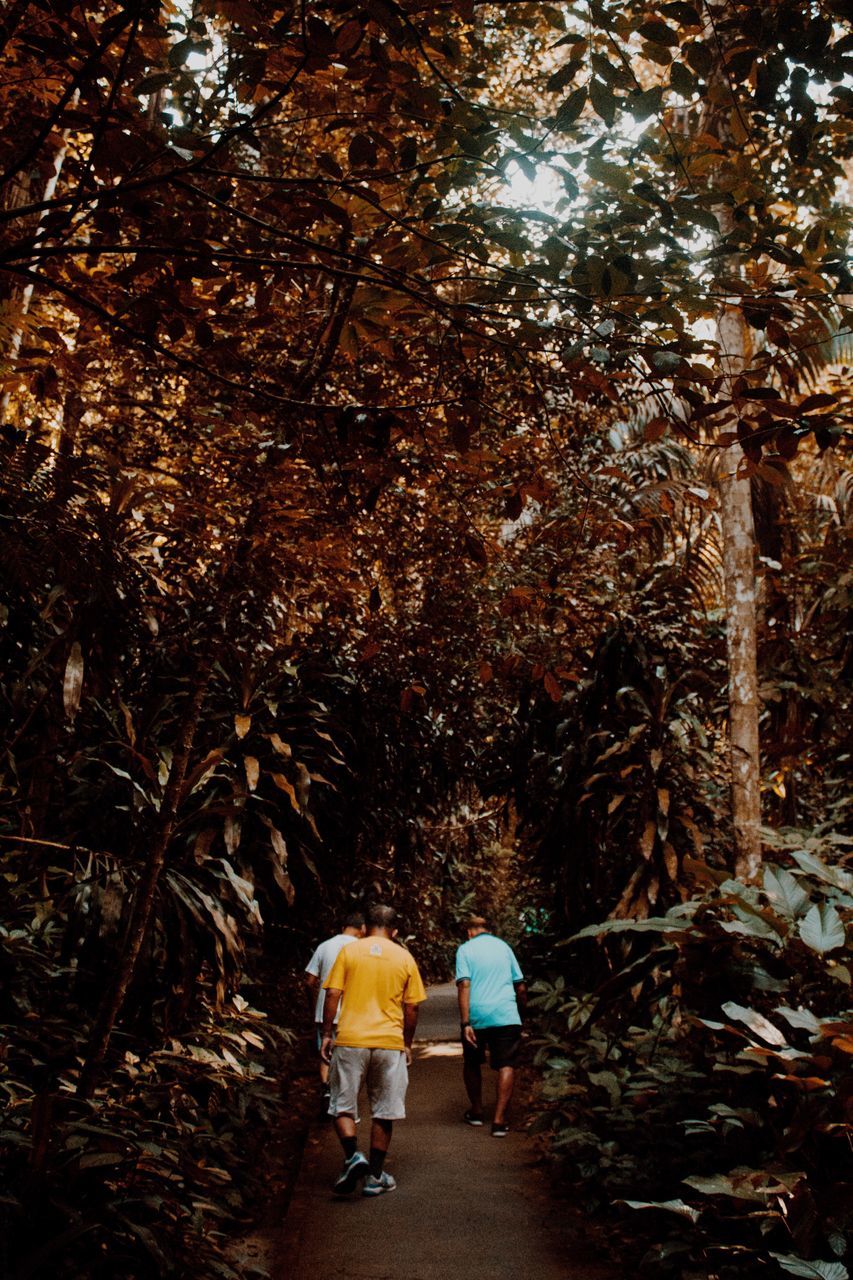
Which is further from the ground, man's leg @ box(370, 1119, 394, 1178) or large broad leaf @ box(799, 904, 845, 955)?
large broad leaf @ box(799, 904, 845, 955)

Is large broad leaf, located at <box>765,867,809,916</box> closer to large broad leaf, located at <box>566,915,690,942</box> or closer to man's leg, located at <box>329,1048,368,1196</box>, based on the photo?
large broad leaf, located at <box>566,915,690,942</box>

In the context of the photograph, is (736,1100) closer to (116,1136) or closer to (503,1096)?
(116,1136)

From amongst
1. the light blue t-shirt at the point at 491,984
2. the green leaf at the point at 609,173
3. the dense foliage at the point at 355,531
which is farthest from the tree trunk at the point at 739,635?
the green leaf at the point at 609,173

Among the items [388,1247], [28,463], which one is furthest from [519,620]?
[28,463]

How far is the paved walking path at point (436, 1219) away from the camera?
4.73 m

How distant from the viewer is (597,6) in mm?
2469

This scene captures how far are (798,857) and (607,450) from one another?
4010mm

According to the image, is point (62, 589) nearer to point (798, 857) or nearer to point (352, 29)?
point (352, 29)

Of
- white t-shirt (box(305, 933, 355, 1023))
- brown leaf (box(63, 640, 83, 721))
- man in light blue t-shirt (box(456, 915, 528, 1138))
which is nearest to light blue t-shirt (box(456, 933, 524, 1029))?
man in light blue t-shirt (box(456, 915, 528, 1138))

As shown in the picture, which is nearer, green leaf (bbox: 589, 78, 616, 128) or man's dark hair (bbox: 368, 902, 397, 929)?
green leaf (bbox: 589, 78, 616, 128)

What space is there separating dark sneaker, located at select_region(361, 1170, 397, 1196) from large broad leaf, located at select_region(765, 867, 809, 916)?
9.74ft

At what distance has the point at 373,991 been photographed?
6277 mm

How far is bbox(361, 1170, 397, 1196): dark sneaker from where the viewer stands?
5824mm

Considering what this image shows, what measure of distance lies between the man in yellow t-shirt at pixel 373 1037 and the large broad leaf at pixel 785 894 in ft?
7.77
